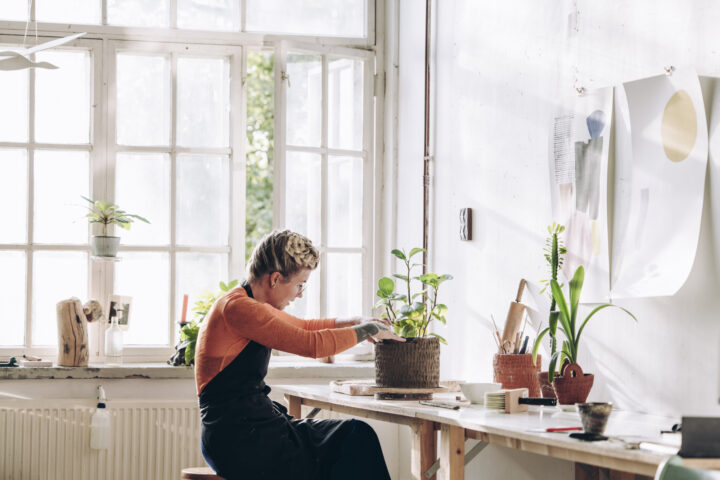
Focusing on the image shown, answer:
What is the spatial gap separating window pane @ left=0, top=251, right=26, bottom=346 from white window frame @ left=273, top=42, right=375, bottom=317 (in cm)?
130

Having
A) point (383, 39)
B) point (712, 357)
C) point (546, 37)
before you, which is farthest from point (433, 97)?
point (712, 357)

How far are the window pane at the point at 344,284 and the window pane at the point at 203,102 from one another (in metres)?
0.84

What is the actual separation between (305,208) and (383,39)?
995 millimetres

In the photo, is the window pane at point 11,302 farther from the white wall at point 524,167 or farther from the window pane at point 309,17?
the white wall at point 524,167

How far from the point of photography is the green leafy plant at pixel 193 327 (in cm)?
430

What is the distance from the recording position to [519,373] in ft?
10.3

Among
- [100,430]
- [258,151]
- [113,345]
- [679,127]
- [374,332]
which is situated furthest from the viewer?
[258,151]

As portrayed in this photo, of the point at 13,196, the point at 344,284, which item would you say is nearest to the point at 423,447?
the point at 344,284

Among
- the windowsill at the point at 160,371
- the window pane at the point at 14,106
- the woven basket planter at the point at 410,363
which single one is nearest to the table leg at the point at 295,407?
the woven basket planter at the point at 410,363

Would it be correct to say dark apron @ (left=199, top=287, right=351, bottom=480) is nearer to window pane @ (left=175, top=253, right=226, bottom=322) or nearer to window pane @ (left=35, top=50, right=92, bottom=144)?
window pane @ (left=175, top=253, right=226, bottom=322)

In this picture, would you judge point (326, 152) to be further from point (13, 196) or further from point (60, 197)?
point (13, 196)

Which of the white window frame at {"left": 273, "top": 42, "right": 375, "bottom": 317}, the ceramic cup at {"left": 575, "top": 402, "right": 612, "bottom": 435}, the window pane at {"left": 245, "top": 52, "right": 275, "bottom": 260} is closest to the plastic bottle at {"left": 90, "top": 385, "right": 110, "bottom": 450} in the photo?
the white window frame at {"left": 273, "top": 42, "right": 375, "bottom": 317}

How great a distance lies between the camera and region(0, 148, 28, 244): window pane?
4.45m

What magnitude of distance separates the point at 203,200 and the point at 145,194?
0.29 metres
